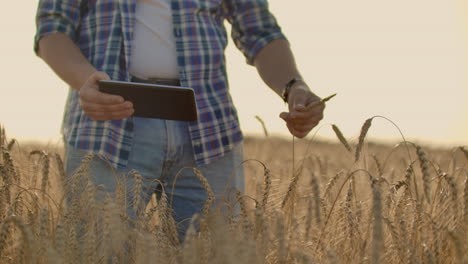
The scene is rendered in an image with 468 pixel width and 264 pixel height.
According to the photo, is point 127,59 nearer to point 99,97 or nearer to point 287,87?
point 99,97

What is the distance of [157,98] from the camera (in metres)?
2.09

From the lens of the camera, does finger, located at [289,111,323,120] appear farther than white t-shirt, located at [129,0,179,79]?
No

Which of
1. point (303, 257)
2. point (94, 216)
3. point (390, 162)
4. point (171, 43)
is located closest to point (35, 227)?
point (94, 216)

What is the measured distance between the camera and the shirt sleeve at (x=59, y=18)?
2391mm

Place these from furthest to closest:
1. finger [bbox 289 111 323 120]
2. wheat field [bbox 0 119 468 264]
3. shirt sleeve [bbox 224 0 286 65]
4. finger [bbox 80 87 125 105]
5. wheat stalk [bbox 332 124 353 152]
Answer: shirt sleeve [bbox 224 0 286 65]
wheat stalk [bbox 332 124 353 152]
finger [bbox 289 111 323 120]
finger [bbox 80 87 125 105]
wheat field [bbox 0 119 468 264]

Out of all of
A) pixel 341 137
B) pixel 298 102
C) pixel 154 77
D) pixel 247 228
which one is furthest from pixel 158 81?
pixel 247 228

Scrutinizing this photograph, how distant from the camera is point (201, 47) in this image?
2.49 m

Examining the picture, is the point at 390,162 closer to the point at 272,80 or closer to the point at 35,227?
the point at 272,80

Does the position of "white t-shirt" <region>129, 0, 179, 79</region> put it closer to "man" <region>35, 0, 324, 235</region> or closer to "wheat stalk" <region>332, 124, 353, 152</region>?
"man" <region>35, 0, 324, 235</region>

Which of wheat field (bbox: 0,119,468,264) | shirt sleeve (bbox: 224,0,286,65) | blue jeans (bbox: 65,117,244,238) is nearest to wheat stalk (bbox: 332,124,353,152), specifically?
wheat field (bbox: 0,119,468,264)

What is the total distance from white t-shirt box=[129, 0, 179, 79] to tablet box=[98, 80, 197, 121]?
0.90 feet

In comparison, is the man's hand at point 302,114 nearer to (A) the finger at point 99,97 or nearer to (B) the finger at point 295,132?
(B) the finger at point 295,132

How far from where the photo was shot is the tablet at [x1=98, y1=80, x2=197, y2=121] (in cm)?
205

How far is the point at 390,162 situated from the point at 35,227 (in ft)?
19.7
